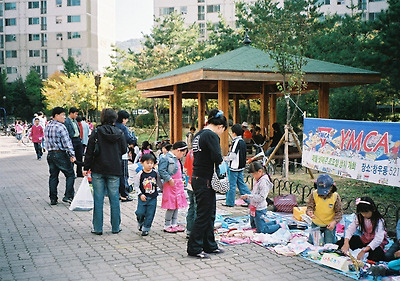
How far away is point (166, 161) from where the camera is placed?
6973 millimetres

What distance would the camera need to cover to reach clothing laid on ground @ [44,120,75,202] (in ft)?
30.4

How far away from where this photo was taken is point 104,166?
691 cm

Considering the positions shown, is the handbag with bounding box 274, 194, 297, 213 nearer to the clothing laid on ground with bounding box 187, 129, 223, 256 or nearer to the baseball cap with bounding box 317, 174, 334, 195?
the baseball cap with bounding box 317, 174, 334, 195

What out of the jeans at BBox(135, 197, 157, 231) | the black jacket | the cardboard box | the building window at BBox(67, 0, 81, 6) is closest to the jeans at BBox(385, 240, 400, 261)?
the cardboard box

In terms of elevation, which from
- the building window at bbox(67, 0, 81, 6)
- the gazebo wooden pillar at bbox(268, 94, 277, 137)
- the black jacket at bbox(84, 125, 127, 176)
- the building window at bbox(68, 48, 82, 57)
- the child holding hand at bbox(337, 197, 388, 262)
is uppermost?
the building window at bbox(67, 0, 81, 6)

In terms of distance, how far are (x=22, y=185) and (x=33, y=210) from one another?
3.75 metres

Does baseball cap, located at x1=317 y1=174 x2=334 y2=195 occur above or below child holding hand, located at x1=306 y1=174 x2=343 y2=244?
above

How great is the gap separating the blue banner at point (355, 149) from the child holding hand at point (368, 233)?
5.39 feet

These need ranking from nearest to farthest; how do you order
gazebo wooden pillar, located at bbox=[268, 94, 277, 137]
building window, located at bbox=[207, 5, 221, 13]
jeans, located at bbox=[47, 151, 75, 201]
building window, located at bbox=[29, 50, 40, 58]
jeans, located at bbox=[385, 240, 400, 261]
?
jeans, located at bbox=[385, 240, 400, 261] → jeans, located at bbox=[47, 151, 75, 201] → gazebo wooden pillar, located at bbox=[268, 94, 277, 137] → building window, located at bbox=[207, 5, 221, 13] → building window, located at bbox=[29, 50, 40, 58]

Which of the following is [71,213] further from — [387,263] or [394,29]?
[394,29]

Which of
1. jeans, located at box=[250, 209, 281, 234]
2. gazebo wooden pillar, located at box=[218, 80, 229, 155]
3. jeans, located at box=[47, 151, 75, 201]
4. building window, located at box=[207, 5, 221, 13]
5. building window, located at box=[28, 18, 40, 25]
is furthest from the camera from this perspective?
building window, located at box=[28, 18, 40, 25]

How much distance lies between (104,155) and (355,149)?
453 centimetres

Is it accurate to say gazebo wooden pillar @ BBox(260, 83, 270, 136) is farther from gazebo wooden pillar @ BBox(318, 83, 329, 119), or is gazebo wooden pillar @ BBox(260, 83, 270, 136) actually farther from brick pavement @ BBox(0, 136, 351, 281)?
brick pavement @ BBox(0, 136, 351, 281)

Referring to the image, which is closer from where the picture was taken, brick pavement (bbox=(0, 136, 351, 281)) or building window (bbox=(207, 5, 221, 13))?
brick pavement (bbox=(0, 136, 351, 281))
